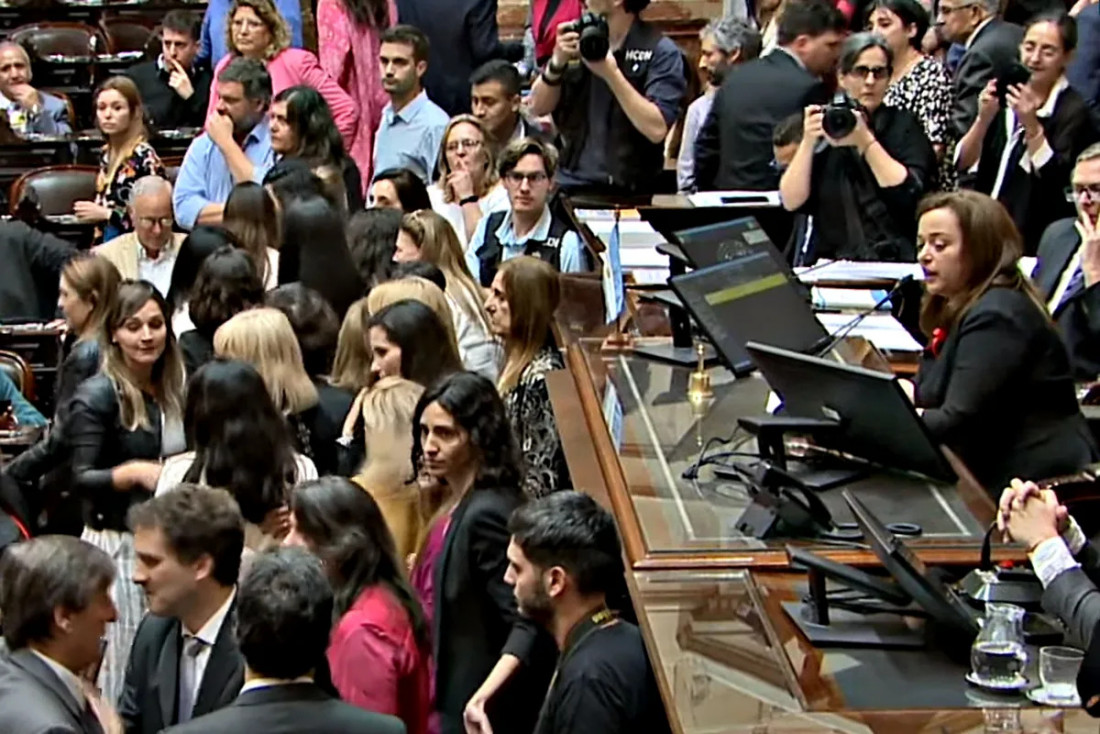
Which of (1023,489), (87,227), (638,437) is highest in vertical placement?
(1023,489)

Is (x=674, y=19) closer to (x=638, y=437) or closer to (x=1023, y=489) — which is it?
(x=638, y=437)

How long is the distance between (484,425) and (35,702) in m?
1.33

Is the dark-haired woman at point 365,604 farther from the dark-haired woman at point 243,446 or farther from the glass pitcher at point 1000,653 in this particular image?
the glass pitcher at point 1000,653

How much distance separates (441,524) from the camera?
13.8ft

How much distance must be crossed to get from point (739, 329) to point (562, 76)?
2788 mm

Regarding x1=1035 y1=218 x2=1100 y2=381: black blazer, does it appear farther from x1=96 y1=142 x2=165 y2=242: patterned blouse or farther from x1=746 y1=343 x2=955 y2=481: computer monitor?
x1=96 y1=142 x2=165 y2=242: patterned blouse

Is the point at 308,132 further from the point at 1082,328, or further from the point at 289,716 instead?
the point at 289,716

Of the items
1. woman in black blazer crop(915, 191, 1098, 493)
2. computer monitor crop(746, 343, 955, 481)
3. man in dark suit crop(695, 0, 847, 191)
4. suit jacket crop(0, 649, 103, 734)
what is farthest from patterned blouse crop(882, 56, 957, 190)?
suit jacket crop(0, 649, 103, 734)

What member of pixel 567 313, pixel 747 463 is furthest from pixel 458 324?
pixel 747 463

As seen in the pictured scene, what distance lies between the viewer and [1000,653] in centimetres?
292

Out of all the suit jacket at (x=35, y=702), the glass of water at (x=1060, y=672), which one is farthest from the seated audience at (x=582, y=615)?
the suit jacket at (x=35, y=702)

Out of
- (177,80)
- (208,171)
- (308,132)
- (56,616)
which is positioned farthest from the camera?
(177,80)

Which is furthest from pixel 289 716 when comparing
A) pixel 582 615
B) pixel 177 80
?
pixel 177 80

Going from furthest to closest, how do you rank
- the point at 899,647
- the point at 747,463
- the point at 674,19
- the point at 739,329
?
1. the point at 674,19
2. the point at 739,329
3. the point at 747,463
4. the point at 899,647
